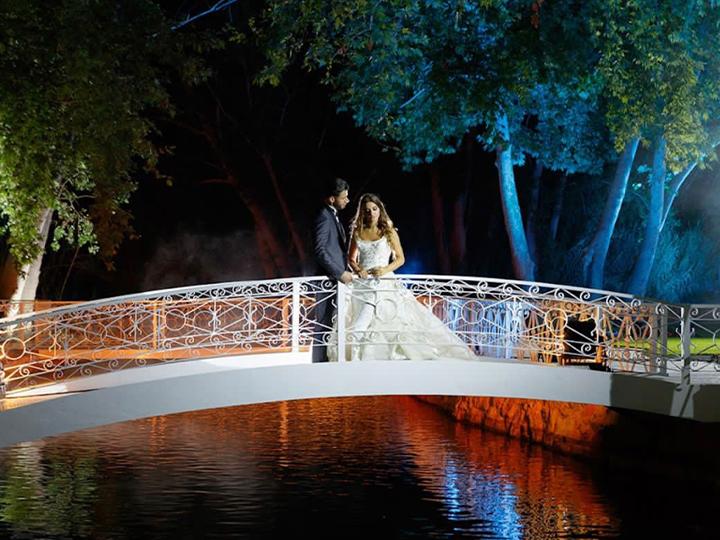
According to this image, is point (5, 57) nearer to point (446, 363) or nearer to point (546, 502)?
point (446, 363)

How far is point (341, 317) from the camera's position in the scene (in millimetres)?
12047

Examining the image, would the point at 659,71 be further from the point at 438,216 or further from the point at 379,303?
the point at 438,216

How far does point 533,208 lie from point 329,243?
49.3 feet

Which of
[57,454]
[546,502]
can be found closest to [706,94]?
[546,502]

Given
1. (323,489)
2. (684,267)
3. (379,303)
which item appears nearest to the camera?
(379,303)

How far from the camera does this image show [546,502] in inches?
573

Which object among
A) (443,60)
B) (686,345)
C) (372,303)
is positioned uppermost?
(443,60)

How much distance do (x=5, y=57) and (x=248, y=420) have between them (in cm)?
933

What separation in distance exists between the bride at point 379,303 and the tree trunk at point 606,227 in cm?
991

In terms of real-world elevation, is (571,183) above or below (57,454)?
above

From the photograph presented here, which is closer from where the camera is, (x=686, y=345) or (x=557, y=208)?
(x=686, y=345)

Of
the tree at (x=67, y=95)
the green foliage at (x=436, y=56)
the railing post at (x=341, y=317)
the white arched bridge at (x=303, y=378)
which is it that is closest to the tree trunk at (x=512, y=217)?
the green foliage at (x=436, y=56)

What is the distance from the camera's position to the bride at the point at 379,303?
12.2m

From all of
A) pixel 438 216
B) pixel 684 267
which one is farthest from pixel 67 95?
pixel 684 267
